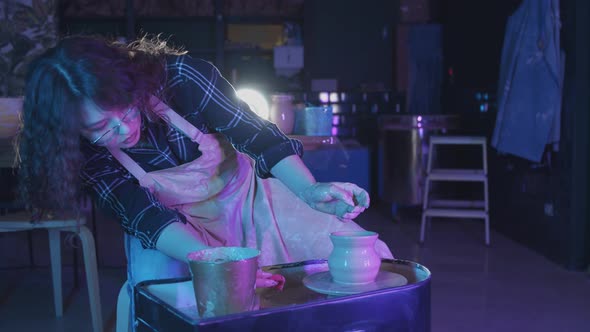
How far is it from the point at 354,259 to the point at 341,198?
5.1 inches

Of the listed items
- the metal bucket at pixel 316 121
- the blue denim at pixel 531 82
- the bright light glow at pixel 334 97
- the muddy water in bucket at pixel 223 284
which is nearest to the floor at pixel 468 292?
the blue denim at pixel 531 82

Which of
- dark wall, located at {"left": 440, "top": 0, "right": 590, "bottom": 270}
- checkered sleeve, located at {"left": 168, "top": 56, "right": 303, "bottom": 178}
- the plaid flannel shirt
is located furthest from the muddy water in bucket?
dark wall, located at {"left": 440, "top": 0, "right": 590, "bottom": 270}

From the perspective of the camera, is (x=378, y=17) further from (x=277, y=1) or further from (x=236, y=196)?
(x=236, y=196)

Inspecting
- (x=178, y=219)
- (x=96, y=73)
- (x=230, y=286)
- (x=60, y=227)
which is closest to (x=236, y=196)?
(x=178, y=219)

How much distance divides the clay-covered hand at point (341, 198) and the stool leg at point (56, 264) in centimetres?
184

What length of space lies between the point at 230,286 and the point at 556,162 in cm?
311

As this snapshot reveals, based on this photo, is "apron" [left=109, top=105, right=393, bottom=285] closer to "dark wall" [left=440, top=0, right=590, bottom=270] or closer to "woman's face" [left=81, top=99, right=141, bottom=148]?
"woman's face" [left=81, top=99, right=141, bottom=148]

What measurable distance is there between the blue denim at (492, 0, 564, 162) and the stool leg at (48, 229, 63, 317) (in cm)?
265

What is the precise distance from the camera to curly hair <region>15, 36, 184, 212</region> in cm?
119

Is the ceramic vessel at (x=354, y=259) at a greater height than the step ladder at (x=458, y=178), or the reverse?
the ceramic vessel at (x=354, y=259)

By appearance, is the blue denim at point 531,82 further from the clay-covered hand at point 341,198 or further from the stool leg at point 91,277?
the clay-covered hand at point 341,198

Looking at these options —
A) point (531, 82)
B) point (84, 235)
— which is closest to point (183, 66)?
point (84, 235)

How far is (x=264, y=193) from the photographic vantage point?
1.54 metres

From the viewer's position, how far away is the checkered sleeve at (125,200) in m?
1.26
